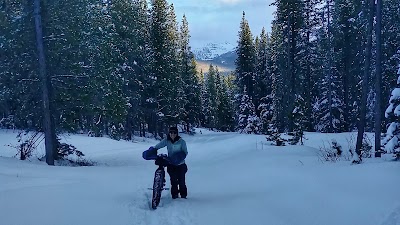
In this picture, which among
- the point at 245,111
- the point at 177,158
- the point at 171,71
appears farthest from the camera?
the point at 245,111

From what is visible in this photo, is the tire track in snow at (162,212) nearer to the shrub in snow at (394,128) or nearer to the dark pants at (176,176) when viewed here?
the dark pants at (176,176)

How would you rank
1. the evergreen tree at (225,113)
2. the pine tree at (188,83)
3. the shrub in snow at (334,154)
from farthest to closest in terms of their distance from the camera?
the evergreen tree at (225,113)
the pine tree at (188,83)
the shrub in snow at (334,154)

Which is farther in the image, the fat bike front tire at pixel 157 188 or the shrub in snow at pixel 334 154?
the shrub in snow at pixel 334 154

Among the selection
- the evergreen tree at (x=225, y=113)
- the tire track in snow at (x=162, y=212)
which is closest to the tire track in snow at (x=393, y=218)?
the tire track in snow at (x=162, y=212)

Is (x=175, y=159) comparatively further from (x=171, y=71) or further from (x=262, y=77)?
(x=262, y=77)

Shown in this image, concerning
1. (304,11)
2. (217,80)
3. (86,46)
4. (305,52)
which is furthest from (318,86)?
(217,80)

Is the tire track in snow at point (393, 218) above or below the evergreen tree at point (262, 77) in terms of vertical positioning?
below

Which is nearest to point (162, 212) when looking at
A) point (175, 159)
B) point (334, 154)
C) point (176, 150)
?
point (175, 159)

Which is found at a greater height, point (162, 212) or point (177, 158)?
point (177, 158)

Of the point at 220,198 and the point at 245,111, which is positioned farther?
the point at 245,111

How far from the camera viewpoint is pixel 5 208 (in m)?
6.98

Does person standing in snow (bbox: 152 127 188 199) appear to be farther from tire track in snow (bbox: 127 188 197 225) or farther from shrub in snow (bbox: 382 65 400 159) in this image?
shrub in snow (bbox: 382 65 400 159)

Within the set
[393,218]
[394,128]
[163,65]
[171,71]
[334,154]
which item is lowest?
[334,154]

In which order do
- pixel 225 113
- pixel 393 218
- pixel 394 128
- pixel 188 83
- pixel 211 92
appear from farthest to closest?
pixel 211 92 < pixel 225 113 < pixel 188 83 < pixel 394 128 < pixel 393 218
